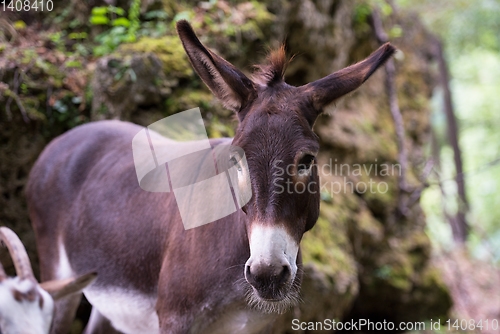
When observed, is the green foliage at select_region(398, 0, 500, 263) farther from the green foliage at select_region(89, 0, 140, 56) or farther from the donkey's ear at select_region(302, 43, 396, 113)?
the donkey's ear at select_region(302, 43, 396, 113)

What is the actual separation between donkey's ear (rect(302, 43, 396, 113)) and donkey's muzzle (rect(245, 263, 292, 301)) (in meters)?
0.96

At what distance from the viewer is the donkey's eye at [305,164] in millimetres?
1973

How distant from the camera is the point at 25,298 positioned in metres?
2.28

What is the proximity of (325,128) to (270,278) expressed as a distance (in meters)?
4.73

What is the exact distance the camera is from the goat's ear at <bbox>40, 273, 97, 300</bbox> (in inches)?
101

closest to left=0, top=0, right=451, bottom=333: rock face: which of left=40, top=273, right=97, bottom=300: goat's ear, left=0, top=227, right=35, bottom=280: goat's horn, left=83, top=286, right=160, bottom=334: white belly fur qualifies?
left=0, top=227, right=35, bottom=280: goat's horn

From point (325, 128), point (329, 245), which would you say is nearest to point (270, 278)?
point (329, 245)

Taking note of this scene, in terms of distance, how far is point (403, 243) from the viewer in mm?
6277

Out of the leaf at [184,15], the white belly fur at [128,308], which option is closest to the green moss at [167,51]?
the leaf at [184,15]

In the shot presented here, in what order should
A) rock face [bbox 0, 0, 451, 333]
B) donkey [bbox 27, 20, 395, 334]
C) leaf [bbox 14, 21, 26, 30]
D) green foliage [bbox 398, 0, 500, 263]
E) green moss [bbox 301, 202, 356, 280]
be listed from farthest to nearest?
green foliage [bbox 398, 0, 500, 263] < leaf [bbox 14, 21, 26, 30] < green moss [bbox 301, 202, 356, 280] < rock face [bbox 0, 0, 451, 333] < donkey [bbox 27, 20, 395, 334]

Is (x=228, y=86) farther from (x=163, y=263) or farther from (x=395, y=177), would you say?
(x=395, y=177)

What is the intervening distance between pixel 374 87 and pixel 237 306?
6.60 meters

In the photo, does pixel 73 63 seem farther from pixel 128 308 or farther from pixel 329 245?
pixel 329 245

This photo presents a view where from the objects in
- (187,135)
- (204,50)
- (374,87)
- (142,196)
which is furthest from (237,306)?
(374,87)
